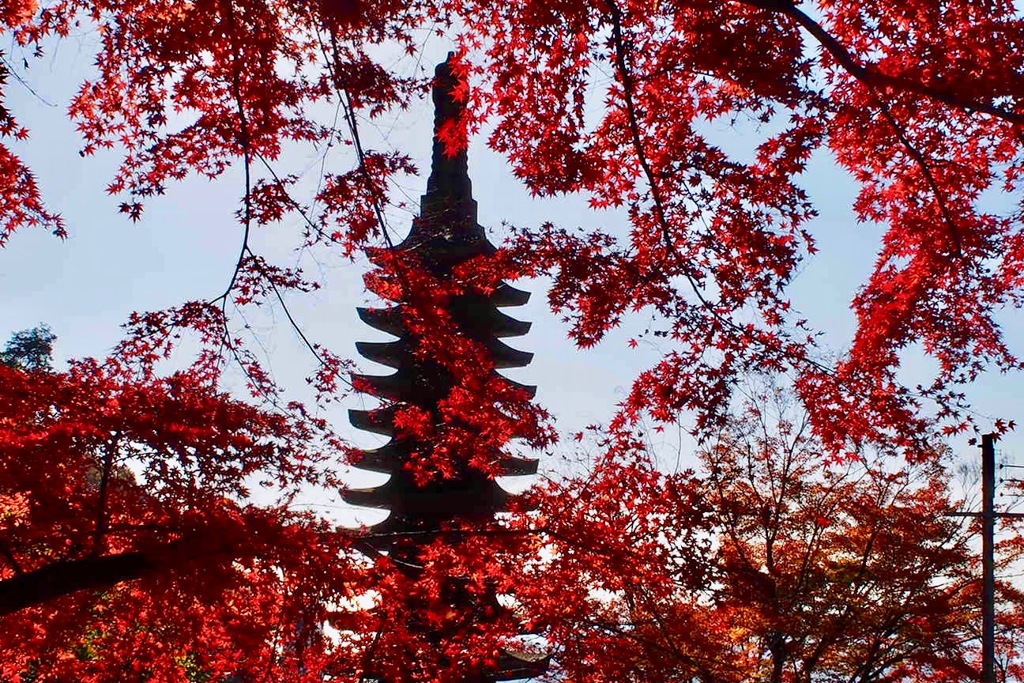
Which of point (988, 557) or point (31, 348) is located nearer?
point (988, 557)

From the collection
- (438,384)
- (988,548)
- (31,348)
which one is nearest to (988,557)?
(988,548)

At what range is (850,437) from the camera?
7070mm

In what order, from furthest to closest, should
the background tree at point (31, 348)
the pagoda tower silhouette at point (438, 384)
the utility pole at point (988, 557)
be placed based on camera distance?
the background tree at point (31, 348) → the pagoda tower silhouette at point (438, 384) → the utility pole at point (988, 557)

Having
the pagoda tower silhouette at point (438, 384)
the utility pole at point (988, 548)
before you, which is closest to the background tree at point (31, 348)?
the pagoda tower silhouette at point (438, 384)

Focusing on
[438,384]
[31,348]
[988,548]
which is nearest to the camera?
[988,548]

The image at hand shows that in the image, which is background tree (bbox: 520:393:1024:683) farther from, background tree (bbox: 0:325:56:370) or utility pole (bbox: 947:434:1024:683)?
background tree (bbox: 0:325:56:370)

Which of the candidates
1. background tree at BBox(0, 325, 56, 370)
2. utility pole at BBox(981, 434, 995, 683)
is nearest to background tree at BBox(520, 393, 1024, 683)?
utility pole at BBox(981, 434, 995, 683)

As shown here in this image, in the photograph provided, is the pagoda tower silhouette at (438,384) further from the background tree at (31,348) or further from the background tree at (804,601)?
the background tree at (31,348)

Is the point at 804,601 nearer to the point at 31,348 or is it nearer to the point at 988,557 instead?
the point at 988,557

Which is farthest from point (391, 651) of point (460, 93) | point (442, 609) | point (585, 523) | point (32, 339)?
point (32, 339)

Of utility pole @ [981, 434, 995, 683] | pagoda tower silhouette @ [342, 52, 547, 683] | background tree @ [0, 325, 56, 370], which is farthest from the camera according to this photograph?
background tree @ [0, 325, 56, 370]

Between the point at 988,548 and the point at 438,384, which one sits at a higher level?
the point at 438,384

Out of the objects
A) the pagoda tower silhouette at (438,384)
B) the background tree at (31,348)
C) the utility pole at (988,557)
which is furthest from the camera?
the background tree at (31,348)

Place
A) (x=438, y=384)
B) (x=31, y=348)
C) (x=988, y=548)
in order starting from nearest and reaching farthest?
(x=988, y=548), (x=438, y=384), (x=31, y=348)
